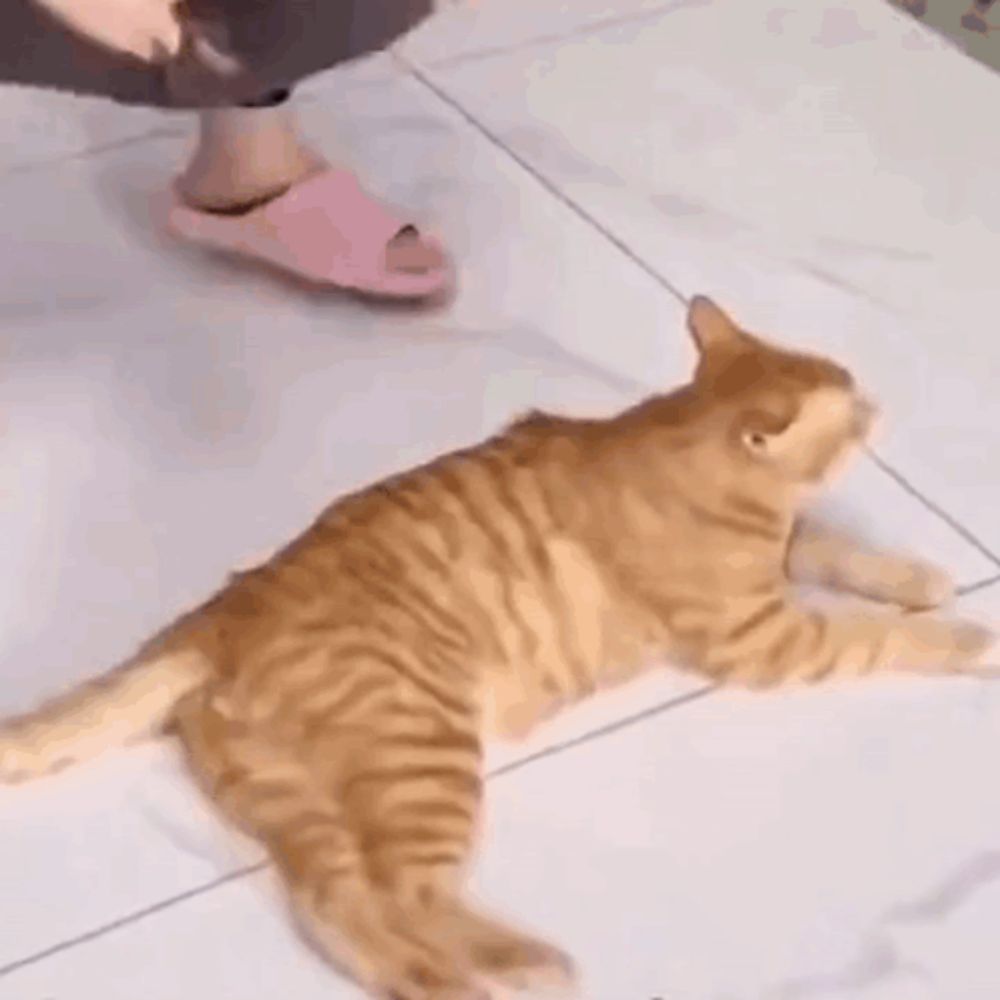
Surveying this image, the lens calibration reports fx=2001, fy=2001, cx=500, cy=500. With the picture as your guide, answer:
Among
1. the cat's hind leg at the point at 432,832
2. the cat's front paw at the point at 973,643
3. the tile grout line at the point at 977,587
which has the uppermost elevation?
the cat's front paw at the point at 973,643

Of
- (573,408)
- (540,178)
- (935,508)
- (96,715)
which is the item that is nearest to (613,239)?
(540,178)

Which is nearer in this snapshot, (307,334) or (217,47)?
(217,47)

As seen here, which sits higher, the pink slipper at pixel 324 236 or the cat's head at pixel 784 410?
the cat's head at pixel 784 410

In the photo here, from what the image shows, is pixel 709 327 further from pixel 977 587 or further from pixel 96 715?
pixel 96 715

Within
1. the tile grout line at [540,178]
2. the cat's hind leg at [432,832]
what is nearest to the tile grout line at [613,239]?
the tile grout line at [540,178]

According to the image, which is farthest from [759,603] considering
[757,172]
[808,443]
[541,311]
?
[757,172]

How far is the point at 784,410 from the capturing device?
3.61ft

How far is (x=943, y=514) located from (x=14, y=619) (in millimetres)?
600

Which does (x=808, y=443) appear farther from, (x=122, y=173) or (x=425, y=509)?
Result: (x=122, y=173)

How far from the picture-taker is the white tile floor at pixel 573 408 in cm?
106

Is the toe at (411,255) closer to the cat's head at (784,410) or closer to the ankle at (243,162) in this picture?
the ankle at (243,162)

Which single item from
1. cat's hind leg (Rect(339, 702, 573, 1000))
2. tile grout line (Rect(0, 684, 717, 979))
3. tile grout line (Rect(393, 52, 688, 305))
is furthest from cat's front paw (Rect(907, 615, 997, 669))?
tile grout line (Rect(393, 52, 688, 305))

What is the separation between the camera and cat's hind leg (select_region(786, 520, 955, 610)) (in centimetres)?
123

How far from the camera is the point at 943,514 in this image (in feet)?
4.31
